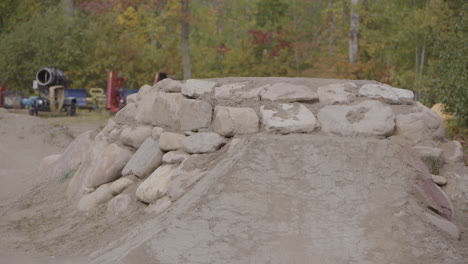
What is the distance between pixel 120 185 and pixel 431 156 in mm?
3010

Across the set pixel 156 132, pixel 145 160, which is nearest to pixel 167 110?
pixel 156 132

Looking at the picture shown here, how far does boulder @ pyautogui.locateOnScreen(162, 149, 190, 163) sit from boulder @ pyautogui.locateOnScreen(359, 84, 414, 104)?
1.81m

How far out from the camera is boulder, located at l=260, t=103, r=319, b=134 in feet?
18.6

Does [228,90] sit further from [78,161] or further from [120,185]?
[78,161]

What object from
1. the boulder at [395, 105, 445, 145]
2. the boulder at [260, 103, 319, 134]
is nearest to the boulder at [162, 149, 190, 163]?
the boulder at [260, 103, 319, 134]

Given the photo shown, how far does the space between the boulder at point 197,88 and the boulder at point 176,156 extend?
63cm

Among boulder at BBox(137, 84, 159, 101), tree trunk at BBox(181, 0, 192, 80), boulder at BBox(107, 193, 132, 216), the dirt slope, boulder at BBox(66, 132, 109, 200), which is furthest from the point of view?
tree trunk at BBox(181, 0, 192, 80)

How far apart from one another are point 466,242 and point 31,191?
201 inches

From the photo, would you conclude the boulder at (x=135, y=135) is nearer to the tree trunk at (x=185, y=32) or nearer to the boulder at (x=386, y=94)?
the boulder at (x=386, y=94)

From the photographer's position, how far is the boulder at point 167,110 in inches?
255

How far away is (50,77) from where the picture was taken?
699 inches

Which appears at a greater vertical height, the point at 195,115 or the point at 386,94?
the point at 386,94

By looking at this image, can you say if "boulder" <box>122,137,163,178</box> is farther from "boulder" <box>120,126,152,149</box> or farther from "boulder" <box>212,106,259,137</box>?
"boulder" <box>212,106,259,137</box>

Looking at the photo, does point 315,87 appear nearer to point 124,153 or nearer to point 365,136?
point 365,136
